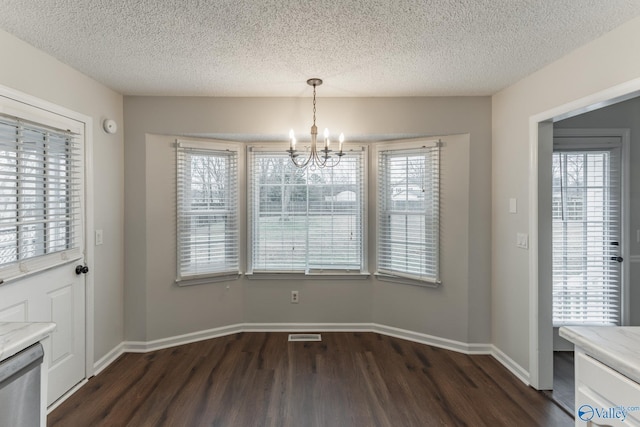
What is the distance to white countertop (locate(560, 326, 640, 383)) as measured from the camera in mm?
1065

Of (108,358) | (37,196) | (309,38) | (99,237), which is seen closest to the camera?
(309,38)

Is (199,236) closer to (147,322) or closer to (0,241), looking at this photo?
(147,322)

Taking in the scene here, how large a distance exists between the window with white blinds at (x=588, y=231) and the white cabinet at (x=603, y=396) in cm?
217

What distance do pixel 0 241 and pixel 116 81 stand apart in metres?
1.53

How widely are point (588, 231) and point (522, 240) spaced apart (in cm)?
91

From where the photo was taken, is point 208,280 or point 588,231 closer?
point 588,231

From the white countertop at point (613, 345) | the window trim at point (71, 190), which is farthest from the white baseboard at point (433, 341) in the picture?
the window trim at point (71, 190)

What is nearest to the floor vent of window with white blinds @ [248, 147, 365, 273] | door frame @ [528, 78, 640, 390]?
window with white blinds @ [248, 147, 365, 273]

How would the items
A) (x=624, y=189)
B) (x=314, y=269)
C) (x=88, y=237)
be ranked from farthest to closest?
1. (x=314, y=269)
2. (x=624, y=189)
3. (x=88, y=237)

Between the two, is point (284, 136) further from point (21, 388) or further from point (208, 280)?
point (21, 388)

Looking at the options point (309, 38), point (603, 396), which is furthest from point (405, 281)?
point (309, 38)

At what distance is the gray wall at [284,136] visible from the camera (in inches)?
123

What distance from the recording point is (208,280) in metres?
3.40

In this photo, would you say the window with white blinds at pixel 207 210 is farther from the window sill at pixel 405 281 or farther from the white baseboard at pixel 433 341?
the white baseboard at pixel 433 341
